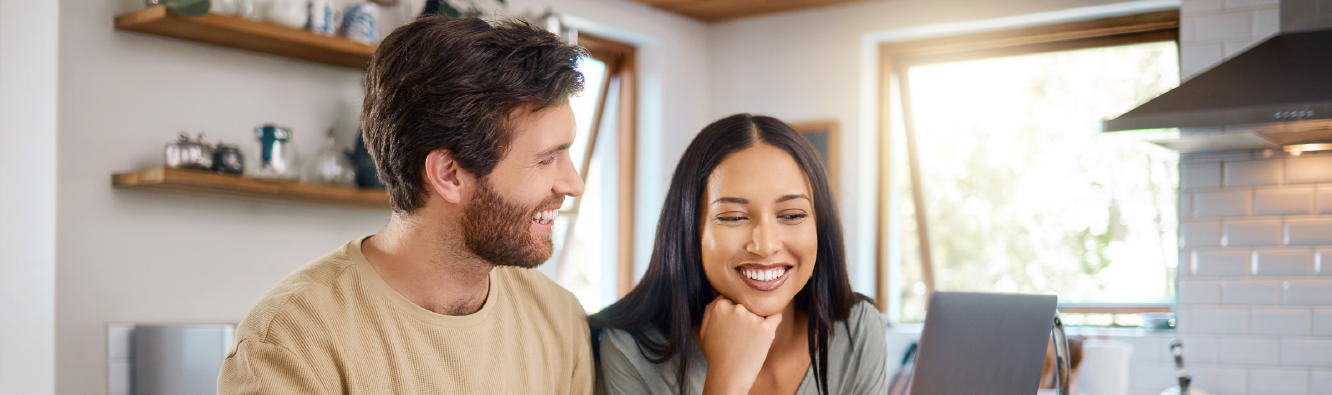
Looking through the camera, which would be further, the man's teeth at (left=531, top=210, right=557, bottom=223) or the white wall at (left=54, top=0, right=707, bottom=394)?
the white wall at (left=54, top=0, right=707, bottom=394)

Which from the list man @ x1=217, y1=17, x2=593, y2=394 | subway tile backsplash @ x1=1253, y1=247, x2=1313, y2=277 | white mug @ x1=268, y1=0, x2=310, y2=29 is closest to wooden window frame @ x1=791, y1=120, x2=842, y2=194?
subway tile backsplash @ x1=1253, y1=247, x2=1313, y2=277

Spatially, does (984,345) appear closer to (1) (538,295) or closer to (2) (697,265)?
(2) (697,265)

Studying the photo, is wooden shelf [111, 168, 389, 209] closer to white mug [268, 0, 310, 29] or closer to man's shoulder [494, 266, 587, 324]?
white mug [268, 0, 310, 29]

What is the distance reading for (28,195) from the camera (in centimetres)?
248

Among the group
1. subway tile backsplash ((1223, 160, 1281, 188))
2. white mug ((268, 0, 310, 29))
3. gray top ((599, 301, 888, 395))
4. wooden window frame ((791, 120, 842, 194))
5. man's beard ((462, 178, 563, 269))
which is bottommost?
gray top ((599, 301, 888, 395))

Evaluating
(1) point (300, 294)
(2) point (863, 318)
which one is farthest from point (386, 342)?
(2) point (863, 318)

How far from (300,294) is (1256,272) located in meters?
3.13

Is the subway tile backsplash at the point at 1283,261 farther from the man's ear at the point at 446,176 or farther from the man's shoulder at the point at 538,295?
the man's ear at the point at 446,176

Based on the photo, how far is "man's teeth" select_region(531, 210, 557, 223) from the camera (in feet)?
4.51

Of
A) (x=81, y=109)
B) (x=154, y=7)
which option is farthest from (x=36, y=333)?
(x=154, y=7)

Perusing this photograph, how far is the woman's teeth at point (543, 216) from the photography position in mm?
1374

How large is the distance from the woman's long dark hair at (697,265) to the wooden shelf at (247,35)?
1429 mm

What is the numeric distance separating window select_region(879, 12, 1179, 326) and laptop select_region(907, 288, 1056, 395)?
305 cm

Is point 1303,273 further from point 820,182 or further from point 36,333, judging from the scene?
point 36,333
